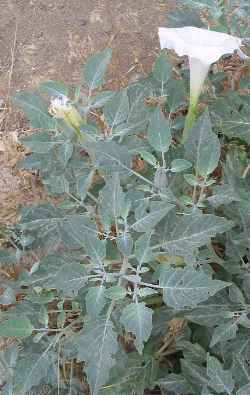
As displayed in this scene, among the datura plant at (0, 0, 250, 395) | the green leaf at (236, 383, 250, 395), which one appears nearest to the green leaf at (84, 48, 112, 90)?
the datura plant at (0, 0, 250, 395)

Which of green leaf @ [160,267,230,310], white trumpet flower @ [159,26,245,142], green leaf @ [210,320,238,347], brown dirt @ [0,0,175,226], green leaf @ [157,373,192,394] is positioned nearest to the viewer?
green leaf @ [160,267,230,310]

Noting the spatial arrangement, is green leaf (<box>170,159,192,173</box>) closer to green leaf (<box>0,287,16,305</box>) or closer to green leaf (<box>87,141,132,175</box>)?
green leaf (<box>87,141,132,175</box>)

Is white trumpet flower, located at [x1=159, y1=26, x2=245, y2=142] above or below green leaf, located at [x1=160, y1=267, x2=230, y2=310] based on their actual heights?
above

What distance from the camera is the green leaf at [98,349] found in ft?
3.75

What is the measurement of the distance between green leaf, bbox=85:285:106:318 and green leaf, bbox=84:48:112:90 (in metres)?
0.46

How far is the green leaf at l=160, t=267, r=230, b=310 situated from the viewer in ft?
3.70

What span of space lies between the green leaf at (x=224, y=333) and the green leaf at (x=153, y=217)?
30 centimetres

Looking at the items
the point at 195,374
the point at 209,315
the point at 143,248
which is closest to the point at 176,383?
the point at 195,374

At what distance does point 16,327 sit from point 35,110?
45 centimetres

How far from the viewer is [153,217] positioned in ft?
3.85

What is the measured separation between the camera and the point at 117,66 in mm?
2162

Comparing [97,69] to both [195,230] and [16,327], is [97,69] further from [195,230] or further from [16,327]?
[16,327]

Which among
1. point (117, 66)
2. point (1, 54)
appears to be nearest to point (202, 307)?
point (117, 66)

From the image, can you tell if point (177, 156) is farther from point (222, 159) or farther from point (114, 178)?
point (222, 159)
